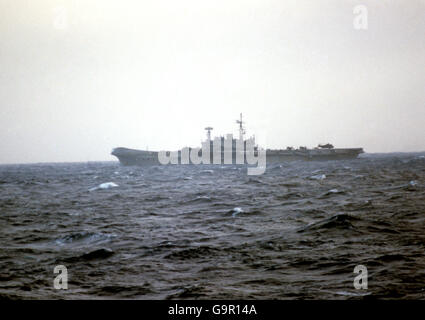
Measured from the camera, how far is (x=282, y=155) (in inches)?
2958

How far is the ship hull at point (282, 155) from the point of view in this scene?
73.8m

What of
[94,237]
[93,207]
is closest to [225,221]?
[94,237]

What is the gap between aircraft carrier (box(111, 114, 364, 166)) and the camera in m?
A: 74.1

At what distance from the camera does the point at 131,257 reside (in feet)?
29.1

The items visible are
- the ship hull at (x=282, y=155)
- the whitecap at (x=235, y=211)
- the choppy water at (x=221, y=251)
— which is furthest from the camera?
the ship hull at (x=282, y=155)

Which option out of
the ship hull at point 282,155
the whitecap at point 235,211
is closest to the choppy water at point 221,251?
the whitecap at point 235,211

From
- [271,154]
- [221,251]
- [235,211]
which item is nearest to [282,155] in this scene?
[271,154]

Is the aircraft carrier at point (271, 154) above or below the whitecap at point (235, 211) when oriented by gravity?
above

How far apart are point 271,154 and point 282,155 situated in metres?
2.46

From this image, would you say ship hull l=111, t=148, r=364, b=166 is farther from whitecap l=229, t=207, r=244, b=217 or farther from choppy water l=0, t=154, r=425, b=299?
whitecap l=229, t=207, r=244, b=217

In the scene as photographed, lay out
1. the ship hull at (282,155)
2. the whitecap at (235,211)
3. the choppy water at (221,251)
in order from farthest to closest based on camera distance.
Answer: the ship hull at (282,155)
the whitecap at (235,211)
the choppy water at (221,251)

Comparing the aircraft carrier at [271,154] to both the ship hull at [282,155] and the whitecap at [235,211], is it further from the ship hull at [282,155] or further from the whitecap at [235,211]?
the whitecap at [235,211]

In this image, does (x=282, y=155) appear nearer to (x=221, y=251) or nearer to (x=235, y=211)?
(x=235, y=211)
